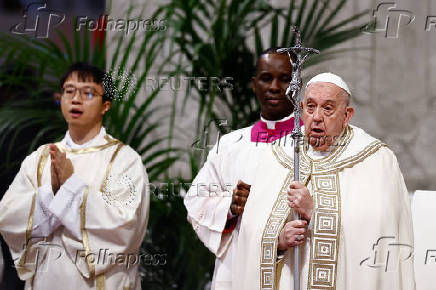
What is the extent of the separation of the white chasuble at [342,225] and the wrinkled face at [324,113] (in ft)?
0.29

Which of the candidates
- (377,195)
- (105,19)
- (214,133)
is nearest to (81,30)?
(105,19)

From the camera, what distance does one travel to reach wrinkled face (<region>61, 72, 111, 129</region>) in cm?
515

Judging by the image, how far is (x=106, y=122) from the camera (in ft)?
19.5

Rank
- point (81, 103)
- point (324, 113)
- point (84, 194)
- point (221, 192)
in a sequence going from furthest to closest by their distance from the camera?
point (81, 103)
point (84, 194)
point (221, 192)
point (324, 113)

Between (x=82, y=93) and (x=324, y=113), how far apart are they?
170 centimetres

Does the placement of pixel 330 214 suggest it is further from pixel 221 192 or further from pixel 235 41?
pixel 235 41

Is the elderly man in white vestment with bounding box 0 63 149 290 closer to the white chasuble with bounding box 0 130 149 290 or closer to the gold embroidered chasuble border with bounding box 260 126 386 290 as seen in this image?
the white chasuble with bounding box 0 130 149 290

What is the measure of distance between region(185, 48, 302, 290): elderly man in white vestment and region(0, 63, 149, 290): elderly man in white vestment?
15.9 inches

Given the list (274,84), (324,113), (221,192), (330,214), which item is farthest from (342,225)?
(274,84)

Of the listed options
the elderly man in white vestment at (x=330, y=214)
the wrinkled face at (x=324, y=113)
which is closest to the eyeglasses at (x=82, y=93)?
the elderly man in white vestment at (x=330, y=214)

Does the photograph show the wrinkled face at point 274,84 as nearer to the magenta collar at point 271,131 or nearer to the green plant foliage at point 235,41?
the magenta collar at point 271,131

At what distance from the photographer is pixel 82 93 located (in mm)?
5188

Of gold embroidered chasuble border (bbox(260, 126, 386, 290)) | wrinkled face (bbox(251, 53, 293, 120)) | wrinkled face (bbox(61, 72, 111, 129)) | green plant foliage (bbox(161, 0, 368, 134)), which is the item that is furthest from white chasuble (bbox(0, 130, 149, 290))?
green plant foliage (bbox(161, 0, 368, 134))

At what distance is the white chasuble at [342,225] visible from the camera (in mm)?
4000
